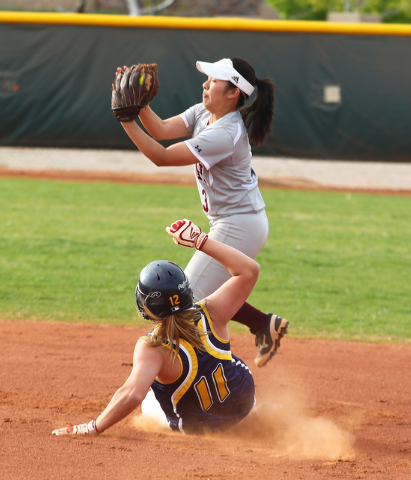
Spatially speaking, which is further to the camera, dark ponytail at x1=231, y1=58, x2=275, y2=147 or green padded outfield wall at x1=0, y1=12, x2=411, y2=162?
green padded outfield wall at x1=0, y1=12, x2=411, y2=162

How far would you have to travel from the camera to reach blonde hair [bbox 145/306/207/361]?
3.01 meters

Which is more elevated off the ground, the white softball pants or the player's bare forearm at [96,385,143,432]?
the white softball pants

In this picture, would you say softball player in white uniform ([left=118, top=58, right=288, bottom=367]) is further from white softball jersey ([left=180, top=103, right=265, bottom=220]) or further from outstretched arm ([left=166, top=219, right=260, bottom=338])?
outstretched arm ([left=166, top=219, right=260, bottom=338])

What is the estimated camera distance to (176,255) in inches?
317

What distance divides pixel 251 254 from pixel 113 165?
1220cm

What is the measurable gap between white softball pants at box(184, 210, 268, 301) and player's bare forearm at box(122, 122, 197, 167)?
51cm

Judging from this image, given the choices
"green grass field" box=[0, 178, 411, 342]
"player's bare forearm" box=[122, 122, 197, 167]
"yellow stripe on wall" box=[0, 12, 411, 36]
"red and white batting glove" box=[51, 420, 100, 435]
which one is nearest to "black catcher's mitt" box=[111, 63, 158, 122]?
"player's bare forearm" box=[122, 122, 197, 167]

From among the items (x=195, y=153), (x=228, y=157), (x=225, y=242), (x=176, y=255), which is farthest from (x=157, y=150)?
(x=176, y=255)

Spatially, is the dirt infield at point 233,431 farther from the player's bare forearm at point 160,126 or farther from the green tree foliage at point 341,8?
the green tree foliage at point 341,8

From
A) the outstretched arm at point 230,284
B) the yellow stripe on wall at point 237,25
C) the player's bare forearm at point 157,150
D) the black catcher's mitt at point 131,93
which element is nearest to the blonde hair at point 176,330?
the outstretched arm at point 230,284

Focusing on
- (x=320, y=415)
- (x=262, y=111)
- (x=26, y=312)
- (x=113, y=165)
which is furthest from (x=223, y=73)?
(x=113, y=165)

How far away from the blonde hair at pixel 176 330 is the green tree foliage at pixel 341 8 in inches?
1108

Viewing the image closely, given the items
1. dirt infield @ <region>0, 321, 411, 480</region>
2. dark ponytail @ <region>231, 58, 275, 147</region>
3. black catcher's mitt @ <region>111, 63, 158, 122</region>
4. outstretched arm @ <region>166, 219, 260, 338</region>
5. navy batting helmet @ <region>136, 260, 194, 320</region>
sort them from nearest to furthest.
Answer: dirt infield @ <region>0, 321, 411, 480</region> < navy batting helmet @ <region>136, 260, 194, 320</region> < outstretched arm @ <region>166, 219, 260, 338</region> < black catcher's mitt @ <region>111, 63, 158, 122</region> < dark ponytail @ <region>231, 58, 275, 147</region>

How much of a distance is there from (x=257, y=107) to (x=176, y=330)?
58.2 inches
